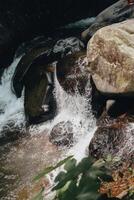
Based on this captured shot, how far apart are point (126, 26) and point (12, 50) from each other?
16.9ft

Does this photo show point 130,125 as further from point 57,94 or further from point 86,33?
point 86,33

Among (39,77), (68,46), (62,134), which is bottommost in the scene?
(62,134)

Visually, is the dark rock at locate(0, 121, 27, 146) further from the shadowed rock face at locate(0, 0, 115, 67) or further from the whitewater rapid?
the shadowed rock face at locate(0, 0, 115, 67)

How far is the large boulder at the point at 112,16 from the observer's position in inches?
422

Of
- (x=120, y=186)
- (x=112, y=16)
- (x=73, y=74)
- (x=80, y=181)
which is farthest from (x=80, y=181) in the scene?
(x=112, y=16)

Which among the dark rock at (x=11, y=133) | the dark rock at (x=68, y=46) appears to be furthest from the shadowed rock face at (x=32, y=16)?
the dark rock at (x=11, y=133)

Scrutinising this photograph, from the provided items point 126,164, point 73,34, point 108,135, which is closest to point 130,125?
point 108,135

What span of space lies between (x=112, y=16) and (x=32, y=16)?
3.50m

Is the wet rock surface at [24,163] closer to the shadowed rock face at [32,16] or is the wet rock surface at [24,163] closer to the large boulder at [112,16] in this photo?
the large boulder at [112,16]

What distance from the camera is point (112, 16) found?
1095 centimetres

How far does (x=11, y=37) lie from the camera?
12.8 m

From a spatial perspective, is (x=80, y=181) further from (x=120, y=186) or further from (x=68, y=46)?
(x=68, y=46)

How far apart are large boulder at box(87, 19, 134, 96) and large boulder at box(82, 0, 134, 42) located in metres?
2.11

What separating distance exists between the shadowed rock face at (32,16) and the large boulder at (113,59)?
4.71 metres
